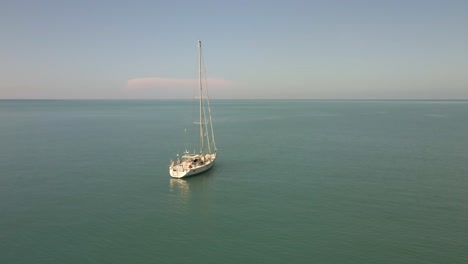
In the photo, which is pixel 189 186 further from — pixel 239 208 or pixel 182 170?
pixel 239 208

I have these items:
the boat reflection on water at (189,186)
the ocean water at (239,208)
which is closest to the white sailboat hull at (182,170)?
the boat reflection on water at (189,186)

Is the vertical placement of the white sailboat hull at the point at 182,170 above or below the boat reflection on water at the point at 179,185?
above

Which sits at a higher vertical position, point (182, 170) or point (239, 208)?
point (182, 170)

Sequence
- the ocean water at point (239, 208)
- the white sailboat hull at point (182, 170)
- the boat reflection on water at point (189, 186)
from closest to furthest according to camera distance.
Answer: the ocean water at point (239, 208)
the boat reflection on water at point (189, 186)
the white sailboat hull at point (182, 170)

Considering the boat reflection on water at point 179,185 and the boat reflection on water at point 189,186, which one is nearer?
the boat reflection on water at point 189,186

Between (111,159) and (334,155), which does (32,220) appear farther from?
(334,155)

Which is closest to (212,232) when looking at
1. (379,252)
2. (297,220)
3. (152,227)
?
(152,227)

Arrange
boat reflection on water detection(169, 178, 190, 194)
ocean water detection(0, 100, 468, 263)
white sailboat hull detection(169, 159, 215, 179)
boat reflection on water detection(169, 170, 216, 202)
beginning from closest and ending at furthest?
1. ocean water detection(0, 100, 468, 263)
2. boat reflection on water detection(169, 170, 216, 202)
3. boat reflection on water detection(169, 178, 190, 194)
4. white sailboat hull detection(169, 159, 215, 179)

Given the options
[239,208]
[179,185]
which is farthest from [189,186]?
[239,208]

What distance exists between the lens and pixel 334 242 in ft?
104

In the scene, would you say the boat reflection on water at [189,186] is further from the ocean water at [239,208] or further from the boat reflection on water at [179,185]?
the ocean water at [239,208]

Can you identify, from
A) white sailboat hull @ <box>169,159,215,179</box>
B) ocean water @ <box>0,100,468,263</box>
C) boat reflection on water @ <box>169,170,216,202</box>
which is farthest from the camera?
white sailboat hull @ <box>169,159,215,179</box>

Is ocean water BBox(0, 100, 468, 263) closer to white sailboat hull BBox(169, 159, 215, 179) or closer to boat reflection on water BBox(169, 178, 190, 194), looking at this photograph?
boat reflection on water BBox(169, 178, 190, 194)

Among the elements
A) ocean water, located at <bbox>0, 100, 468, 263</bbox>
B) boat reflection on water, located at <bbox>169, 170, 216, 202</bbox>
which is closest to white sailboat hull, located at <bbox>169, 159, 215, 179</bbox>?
boat reflection on water, located at <bbox>169, 170, 216, 202</bbox>
